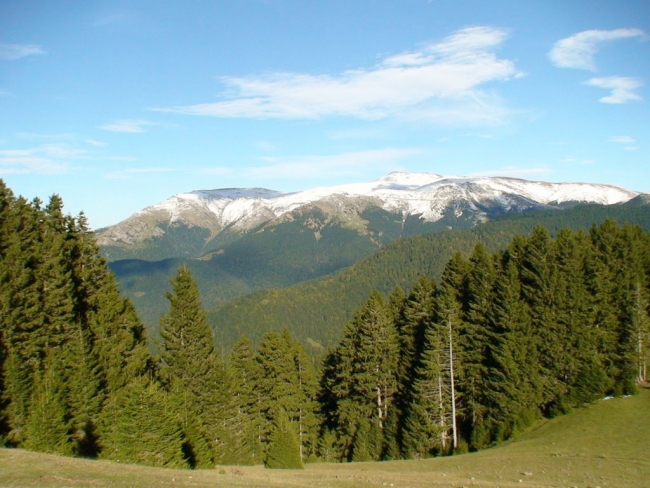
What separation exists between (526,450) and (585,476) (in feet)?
33.0

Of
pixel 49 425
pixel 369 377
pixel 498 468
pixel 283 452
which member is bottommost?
pixel 283 452

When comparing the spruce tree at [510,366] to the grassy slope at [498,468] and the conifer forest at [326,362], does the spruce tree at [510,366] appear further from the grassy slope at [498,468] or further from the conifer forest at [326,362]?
the grassy slope at [498,468]

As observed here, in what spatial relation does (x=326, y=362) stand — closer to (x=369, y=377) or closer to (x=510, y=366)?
(x=369, y=377)

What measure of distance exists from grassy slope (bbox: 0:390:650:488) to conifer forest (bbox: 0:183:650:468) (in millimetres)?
3975

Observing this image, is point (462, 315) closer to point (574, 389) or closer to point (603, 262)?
point (574, 389)

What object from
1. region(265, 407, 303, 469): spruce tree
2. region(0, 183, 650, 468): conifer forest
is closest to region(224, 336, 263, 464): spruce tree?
region(0, 183, 650, 468): conifer forest

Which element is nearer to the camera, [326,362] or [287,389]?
[287,389]

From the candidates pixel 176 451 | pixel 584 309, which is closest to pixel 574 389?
pixel 584 309

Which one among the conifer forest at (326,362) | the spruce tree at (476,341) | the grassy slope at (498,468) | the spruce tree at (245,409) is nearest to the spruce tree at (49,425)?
the conifer forest at (326,362)

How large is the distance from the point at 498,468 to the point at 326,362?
3736 cm

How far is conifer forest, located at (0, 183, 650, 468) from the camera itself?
122 feet

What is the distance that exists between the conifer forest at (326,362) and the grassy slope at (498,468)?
397 cm

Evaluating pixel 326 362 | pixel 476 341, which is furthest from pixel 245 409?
pixel 476 341

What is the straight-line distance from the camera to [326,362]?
230 ft
